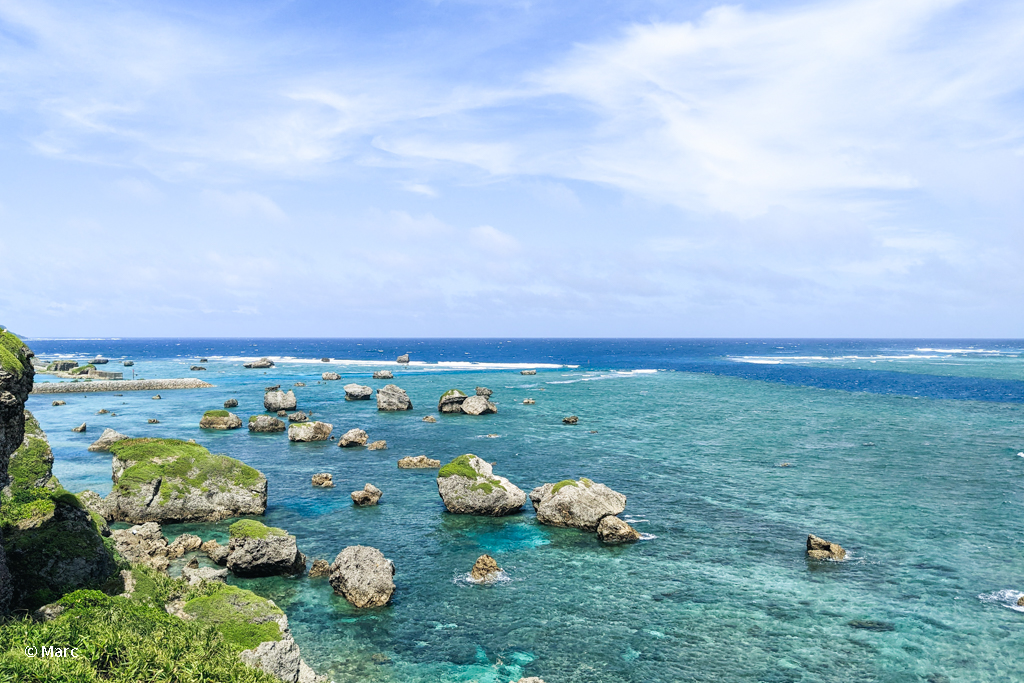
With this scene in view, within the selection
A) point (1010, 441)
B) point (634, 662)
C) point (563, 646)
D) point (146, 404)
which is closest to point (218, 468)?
point (563, 646)

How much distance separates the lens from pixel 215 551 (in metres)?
33.3

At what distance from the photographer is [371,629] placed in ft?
85.8

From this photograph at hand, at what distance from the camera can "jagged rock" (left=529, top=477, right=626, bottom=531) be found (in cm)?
3950

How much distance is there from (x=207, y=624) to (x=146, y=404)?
96541mm

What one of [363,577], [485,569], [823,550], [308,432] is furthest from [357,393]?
[823,550]

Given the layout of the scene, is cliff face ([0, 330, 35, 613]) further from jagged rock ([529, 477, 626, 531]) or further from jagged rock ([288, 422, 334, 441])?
jagged rock ([288, 422, 334, 441])

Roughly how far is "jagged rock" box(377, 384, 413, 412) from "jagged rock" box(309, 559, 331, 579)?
62383mm

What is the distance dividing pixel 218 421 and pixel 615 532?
60395 mm

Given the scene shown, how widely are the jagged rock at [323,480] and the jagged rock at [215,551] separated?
15.4 m

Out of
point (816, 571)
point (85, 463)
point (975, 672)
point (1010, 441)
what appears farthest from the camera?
point (1010, 441)

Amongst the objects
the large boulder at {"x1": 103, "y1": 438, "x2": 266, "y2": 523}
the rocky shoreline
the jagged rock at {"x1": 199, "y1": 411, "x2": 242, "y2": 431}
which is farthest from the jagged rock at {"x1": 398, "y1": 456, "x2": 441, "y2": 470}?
the rocky shoreline

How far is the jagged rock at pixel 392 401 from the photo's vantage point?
93938 mm

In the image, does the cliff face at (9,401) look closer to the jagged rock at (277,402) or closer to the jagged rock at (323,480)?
the jagged rock at (323,480)

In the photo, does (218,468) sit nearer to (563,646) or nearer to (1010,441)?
(563,646)
